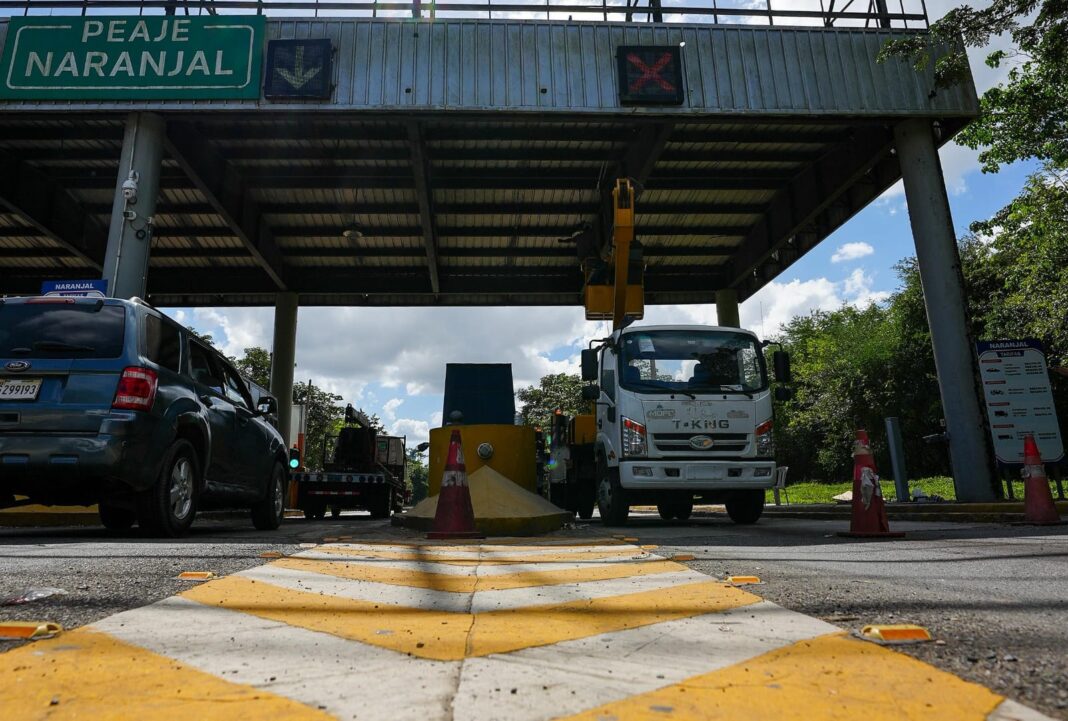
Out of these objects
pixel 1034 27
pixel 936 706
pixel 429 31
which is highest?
pixel 429 31

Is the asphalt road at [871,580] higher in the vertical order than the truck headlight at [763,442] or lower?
lower

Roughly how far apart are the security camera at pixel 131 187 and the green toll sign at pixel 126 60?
1.33 metres

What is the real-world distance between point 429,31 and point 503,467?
832 cm

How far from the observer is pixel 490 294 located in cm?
2089

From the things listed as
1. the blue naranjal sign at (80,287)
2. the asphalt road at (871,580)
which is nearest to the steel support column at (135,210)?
the blue naranjal sign at (80,287)

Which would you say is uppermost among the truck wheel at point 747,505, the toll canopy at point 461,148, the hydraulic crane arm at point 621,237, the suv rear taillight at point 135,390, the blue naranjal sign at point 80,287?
the toll canopy at point 461,148

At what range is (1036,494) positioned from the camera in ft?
23.1

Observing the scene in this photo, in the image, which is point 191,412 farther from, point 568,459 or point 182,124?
point 182,124

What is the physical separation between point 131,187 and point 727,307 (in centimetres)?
1619

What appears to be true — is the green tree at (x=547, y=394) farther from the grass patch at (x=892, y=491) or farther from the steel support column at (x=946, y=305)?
Result: the steel support column at (x=946, y=305)

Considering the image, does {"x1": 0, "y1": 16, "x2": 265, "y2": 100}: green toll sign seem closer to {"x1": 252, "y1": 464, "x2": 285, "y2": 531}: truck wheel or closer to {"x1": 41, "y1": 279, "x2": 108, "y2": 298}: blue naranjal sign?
{"x1": 41, "y1": 279, "x2": 108, "y2": 298}: blue naranjal sign

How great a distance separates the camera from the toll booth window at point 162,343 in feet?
18.5

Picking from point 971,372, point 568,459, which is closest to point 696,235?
point 971,372

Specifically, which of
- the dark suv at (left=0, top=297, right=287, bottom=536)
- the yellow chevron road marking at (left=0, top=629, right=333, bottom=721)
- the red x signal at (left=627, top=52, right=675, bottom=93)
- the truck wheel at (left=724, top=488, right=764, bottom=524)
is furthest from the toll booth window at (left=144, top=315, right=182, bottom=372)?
the red x signal at (left=627, top=52, right=675, bottom=93)
